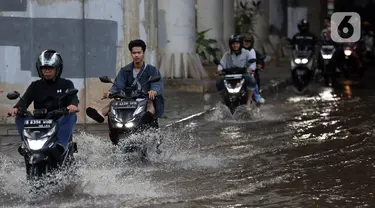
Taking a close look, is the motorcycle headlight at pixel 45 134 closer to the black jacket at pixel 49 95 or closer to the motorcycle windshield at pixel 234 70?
the black jacket at pixel 49 95

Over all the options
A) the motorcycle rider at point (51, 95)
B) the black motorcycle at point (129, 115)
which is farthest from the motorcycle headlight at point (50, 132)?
the black motorcycle at point (129, 115)

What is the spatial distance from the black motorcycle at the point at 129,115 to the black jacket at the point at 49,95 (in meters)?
1.30

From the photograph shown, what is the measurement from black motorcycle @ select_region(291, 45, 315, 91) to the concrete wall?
24.2ft

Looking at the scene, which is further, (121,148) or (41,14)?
(41,14)

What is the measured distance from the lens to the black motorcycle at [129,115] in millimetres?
10445

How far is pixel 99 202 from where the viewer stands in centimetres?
856

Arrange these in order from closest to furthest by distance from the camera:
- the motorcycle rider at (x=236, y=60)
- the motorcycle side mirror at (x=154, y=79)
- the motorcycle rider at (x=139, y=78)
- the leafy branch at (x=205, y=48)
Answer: the motorcycle side mirror at (x=154, y=79)
the motorcycle rider at (x=139, y=78)
the motorcycle rider at (x=236, y=60)
the leafy branch at (x=205, y=48)

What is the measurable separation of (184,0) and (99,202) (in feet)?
49.3

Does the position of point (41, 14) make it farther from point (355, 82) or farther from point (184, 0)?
point (355, 82)

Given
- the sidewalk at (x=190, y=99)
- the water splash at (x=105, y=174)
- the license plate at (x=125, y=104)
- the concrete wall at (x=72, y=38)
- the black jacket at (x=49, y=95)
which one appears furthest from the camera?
the sidewalk at (x=190, y=99)

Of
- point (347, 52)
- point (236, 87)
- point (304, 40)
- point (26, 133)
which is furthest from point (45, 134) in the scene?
point (347, 52)


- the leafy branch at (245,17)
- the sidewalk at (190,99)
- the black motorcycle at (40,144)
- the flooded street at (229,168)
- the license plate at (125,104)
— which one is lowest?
the flooded street at (229,168)

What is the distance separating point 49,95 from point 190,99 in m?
10.3

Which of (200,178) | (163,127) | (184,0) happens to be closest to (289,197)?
(200,178)
